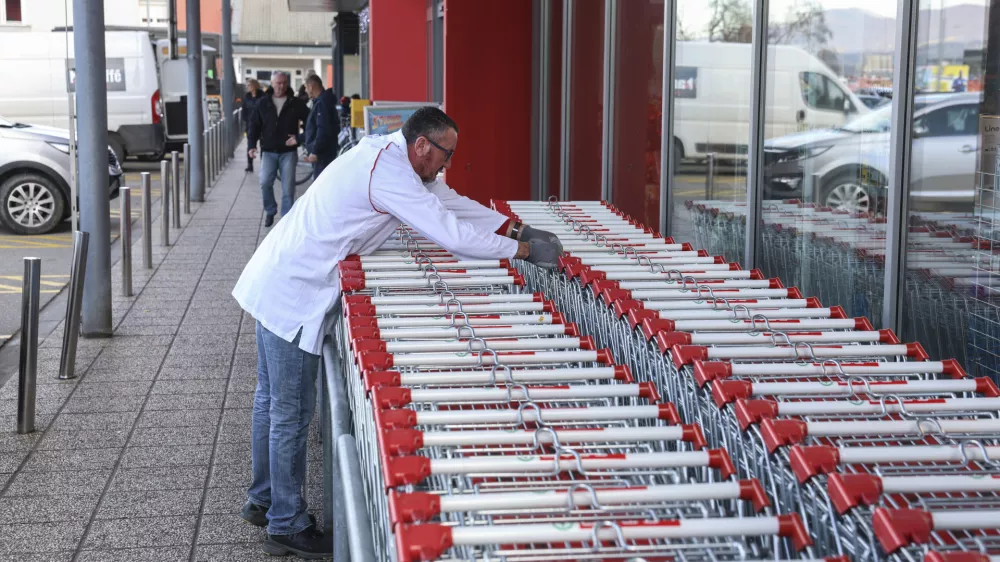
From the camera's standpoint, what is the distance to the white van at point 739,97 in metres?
5.06

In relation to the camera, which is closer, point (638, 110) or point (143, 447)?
point (143, 447)

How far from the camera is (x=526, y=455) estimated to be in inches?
97.5

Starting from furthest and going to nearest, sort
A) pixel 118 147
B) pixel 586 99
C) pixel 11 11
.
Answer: pixel 11 11, pixel 118 147, pixel 586 99

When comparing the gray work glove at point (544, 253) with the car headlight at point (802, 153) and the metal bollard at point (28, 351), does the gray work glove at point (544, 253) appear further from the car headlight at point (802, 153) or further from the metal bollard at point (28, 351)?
the metal bollard at point (28, 351)

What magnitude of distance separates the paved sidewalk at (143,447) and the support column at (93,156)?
290 mm

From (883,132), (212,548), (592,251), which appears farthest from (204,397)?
(883,132)

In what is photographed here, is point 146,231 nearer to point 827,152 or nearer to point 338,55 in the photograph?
point 827,152

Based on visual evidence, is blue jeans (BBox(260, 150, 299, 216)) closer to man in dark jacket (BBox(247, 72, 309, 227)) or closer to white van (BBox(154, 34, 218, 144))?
man in dark jacket (BBox(247, 72, 309, 227))

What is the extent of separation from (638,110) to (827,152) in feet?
9.66

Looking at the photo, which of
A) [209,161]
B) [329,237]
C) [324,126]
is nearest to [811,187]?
[329,237]

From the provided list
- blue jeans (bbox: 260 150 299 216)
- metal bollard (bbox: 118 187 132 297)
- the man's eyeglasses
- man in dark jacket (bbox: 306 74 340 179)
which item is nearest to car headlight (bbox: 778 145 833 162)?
the man's eyeglasses

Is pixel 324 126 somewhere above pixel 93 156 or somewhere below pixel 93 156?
above

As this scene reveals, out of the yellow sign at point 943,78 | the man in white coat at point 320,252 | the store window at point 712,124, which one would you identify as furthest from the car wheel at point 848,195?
the man in white coat at point 320,252

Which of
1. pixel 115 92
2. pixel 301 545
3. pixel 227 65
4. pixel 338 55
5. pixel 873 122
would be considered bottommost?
pixel 301 545
